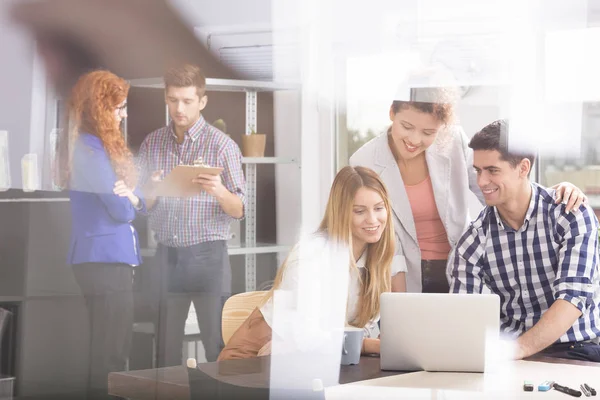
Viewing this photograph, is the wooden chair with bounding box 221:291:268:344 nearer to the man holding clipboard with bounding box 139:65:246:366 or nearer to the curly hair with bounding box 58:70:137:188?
the man holding clipboard with bounding box 139:65:246:366

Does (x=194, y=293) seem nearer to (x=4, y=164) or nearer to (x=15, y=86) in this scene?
(x=4, y=164)

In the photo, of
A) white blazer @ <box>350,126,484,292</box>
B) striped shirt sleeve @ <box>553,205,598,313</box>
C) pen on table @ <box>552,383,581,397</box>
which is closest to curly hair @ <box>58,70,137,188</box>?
white blazer @ <box>350,126,484,292</box>

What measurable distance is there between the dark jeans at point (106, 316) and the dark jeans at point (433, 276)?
926 mm

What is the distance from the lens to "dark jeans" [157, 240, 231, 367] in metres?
2.62

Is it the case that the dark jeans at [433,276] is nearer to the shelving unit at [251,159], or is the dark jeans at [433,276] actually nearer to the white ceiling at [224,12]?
the shelving unit at [251,159]

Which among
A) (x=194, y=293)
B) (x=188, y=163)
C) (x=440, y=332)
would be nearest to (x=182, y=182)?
(x=188, y=163)

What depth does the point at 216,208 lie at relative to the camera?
2.61m

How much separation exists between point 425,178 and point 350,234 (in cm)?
39

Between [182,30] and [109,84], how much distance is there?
0.91ft

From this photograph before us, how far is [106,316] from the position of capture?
259cm

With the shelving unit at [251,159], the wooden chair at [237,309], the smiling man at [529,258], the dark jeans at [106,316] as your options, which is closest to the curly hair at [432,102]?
the smiling man at [529,258]

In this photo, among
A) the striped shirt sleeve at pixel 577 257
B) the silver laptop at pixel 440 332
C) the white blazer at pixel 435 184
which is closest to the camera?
the silver laptop at pixel 440 332

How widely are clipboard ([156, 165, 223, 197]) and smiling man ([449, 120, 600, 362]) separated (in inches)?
32.6

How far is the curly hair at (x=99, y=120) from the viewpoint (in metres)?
2.54
